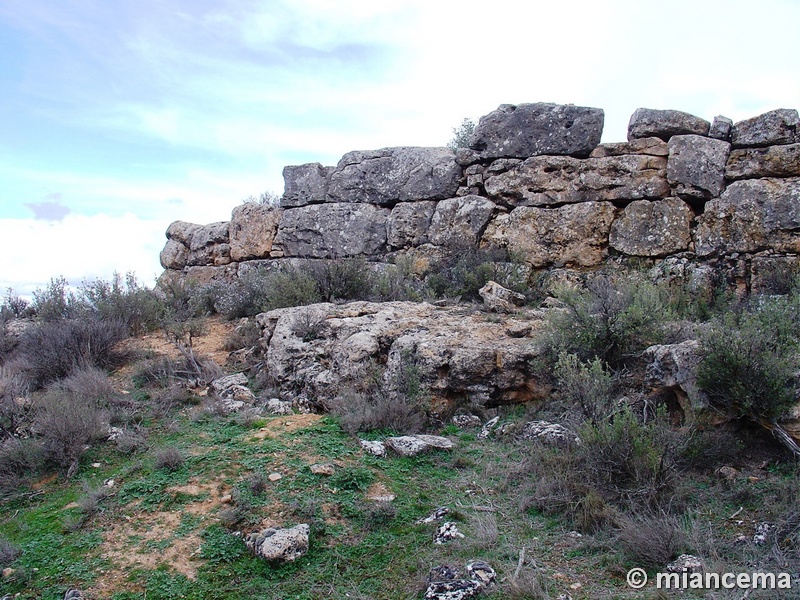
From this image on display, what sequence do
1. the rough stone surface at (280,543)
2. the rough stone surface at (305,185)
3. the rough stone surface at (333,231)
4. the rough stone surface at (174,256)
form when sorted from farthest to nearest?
1. the rough stone surface at (174,256)
2. the rough stone surface at (305,185)
3. the rough stone surface at (333,231)
4. the rough stone surface at (280,543)

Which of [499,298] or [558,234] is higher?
[558,234]

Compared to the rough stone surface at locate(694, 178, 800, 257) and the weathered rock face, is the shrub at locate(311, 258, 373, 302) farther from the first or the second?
the rough stone surface at locate(694, 178, 800, 257)

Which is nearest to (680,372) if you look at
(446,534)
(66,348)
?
(446,534)

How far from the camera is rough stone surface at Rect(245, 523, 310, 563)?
12.2 feet

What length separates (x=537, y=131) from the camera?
35.3ft

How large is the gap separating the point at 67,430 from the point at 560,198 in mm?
8437

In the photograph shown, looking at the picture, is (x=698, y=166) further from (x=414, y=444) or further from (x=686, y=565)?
(x=686, y=565)

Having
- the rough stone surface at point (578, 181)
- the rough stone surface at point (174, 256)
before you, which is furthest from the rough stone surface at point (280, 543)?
the rough stone surface at point (174, 256)

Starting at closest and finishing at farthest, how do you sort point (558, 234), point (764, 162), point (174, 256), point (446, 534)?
point (446, 534)
point (764, 162)
point (558, 234)
point (174, 256)

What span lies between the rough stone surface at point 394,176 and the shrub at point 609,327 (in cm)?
586

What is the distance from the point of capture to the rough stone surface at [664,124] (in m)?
9.94

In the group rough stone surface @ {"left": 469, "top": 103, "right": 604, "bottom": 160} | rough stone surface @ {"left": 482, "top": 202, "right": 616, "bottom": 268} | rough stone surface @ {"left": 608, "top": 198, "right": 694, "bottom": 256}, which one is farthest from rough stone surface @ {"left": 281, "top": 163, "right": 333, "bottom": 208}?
rough stone surface @ {"left": 608, "top": 198, "right": 694, "bottom": 256}

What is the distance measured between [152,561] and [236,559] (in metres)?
0.54

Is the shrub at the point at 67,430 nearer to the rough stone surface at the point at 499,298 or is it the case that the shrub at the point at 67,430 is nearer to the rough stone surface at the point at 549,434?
the rough stone surface at the point at 549,434
